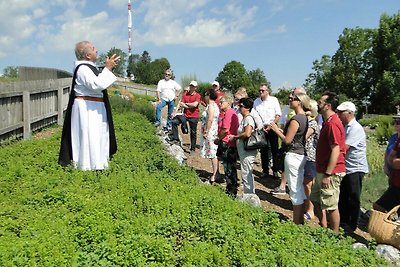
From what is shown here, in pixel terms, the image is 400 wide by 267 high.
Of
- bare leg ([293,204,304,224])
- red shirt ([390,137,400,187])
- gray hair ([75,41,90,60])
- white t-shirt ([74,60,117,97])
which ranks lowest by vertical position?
bare leg ([293,204,304,224])

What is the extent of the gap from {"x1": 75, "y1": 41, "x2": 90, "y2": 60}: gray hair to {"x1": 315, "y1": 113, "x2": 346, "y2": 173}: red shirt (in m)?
3.28

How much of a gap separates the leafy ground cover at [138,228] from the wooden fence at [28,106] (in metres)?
3.95

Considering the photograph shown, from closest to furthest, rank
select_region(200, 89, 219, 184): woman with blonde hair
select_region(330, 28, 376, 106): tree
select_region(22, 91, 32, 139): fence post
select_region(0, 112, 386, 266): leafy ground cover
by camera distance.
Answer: select_region(0, 112, 386, 266): leafy ground cover, select_region(200, 89, 219, 184): woman with blonde hair, select_region(22, 91, 32, 139): fence post, select_region(330, 28, 376, 106): tree

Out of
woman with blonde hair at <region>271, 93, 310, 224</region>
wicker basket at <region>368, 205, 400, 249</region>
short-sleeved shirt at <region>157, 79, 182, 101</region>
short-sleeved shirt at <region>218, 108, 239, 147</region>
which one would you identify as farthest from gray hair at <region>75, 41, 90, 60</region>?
short-sleeved shirt at <region>157, 79, 182, 101</region>

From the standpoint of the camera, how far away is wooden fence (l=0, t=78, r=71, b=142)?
369 inches

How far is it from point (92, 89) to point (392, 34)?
47558 mm

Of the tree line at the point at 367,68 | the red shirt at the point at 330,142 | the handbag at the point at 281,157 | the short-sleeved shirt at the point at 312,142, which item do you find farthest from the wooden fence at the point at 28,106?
the tree line at the point at 367,68

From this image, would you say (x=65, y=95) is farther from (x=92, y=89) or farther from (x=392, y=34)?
(x=392, y=34)

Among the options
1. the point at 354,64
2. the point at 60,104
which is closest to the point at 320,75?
the point at 354,64

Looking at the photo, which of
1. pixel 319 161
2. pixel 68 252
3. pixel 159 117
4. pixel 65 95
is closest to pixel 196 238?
pixel 68 252

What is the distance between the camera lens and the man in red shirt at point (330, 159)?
17.2ft

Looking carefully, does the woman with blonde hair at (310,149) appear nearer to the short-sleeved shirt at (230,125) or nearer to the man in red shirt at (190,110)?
the short-sleeved shirt at (230,125)

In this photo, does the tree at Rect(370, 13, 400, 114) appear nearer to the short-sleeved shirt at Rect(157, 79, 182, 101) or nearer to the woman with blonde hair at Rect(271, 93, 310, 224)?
the short-sleeved shirt at Rect(157, 79, 182, 101)

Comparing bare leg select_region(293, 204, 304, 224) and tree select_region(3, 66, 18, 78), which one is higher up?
tree select_region(3, 66, 18, 78)
